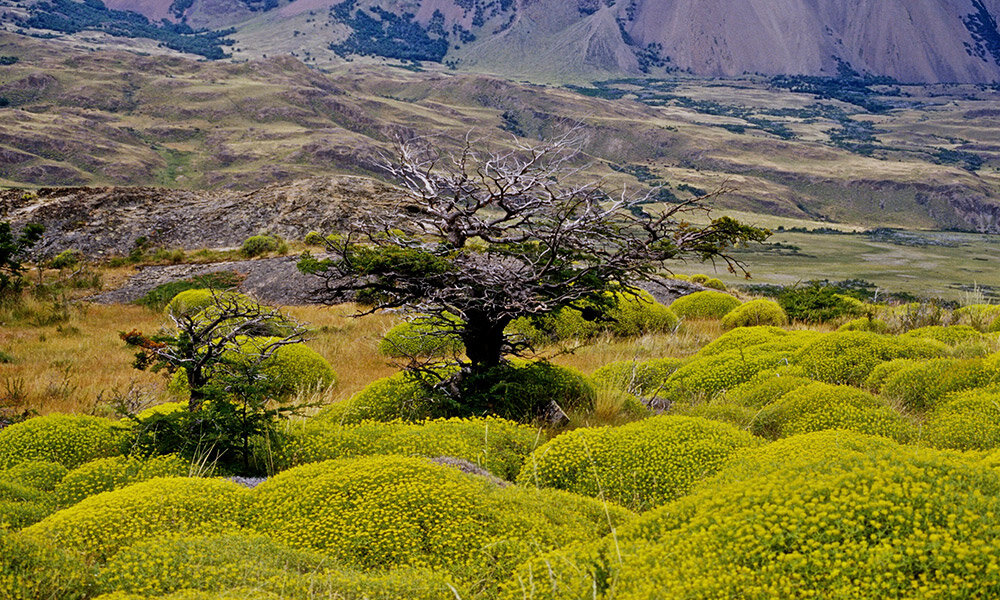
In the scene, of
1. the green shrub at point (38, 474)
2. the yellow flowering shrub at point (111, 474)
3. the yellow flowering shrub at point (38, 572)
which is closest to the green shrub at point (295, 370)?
the yellow flowering shrub at point (111, 474)

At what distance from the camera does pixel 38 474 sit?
5.31 m

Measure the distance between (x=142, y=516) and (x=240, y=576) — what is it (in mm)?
1158

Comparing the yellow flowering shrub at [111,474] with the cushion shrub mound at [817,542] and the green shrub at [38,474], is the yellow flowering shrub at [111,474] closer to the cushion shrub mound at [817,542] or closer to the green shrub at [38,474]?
the green shrub at [38,474]

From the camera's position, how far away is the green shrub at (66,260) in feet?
79.7

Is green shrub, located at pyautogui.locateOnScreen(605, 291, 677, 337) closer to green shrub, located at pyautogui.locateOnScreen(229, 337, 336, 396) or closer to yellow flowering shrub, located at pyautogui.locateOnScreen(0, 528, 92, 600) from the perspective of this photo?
green shrub, located at pyautogui.locateOnScreen(229, 337, 336, 396)

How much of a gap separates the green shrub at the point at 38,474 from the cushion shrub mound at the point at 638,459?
3.65m

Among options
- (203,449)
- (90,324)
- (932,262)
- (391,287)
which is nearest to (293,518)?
(203,449)

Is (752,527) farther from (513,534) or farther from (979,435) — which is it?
(979,435)

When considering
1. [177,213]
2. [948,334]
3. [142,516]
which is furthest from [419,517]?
[177,213]

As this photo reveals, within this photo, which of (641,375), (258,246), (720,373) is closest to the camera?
(720,373)

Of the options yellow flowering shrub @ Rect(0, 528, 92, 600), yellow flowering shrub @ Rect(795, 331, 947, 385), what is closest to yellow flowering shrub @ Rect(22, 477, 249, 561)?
yellow flowering shrub @ Rect(0, 528, 92, 600)

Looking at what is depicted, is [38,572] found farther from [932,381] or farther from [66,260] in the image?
[66,260]

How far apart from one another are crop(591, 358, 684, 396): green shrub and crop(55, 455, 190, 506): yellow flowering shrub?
5367 mm

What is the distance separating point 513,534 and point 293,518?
4.48 ft
